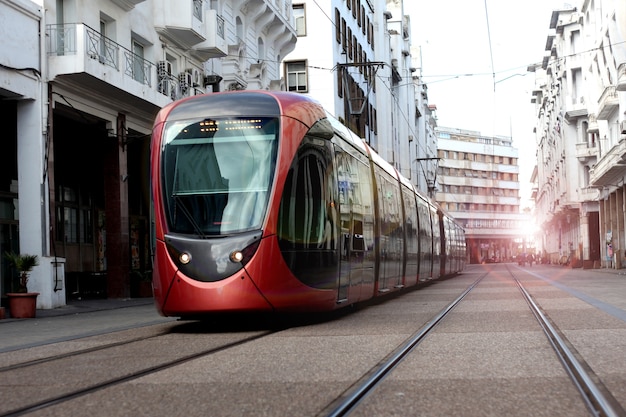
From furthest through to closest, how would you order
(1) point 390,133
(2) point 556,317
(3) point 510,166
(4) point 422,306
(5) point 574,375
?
(3) point 510,166, (1) point 390,133, (4) point 422,306, (2) point 556,317, (5) point 574,375

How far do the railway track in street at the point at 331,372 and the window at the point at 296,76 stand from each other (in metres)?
33.4

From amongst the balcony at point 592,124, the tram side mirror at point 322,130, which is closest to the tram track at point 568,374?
the tram side mirror at point 322,130

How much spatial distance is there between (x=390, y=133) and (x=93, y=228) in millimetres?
36563

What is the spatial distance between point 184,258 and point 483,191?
11576 cm

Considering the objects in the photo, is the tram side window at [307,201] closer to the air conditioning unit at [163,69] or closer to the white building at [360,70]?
the air conditioning unit at [163,69]

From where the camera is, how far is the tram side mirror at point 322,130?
11.3 metres

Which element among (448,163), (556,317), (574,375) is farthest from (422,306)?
(448,163)

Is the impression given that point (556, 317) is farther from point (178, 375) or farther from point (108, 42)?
point (108, 42)

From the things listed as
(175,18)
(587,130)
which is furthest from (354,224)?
(587,130)

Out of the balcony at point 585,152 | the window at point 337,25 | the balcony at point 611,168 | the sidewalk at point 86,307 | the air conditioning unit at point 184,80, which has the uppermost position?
the window at point 337,25

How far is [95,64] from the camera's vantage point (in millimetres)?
19141

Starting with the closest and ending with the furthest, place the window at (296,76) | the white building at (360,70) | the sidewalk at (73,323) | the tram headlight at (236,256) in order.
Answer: the tram headlight at (236,256), the sidewalk at (73,323), the white building at (360,70), the window at (296,76)

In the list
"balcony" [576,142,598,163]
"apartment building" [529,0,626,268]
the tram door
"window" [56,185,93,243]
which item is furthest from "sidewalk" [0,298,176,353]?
"balcony" [576,142,598,163]

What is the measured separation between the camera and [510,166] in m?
129
